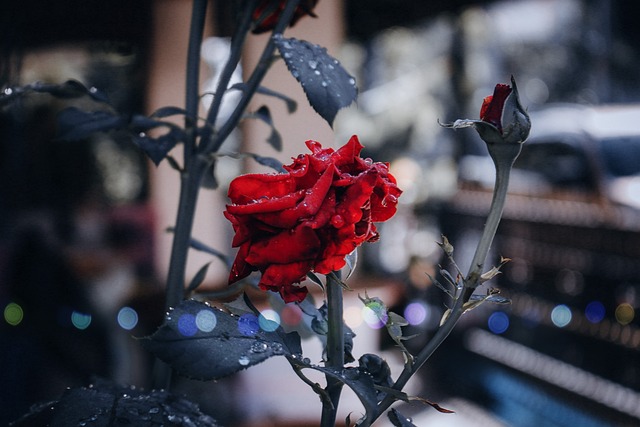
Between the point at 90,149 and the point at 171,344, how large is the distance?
2.24 meters

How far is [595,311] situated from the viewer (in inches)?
105

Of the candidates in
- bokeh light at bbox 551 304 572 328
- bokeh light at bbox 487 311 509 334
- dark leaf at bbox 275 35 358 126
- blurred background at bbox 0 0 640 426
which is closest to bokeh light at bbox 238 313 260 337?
dark leaf at bbox 275 35 358 126

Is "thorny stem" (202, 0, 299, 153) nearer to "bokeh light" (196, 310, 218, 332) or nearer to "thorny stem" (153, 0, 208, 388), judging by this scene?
"thorny stem" (153, 0, 208, 388)

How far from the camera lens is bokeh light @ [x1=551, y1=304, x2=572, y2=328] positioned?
2.84m

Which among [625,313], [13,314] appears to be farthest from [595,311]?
[13,314]

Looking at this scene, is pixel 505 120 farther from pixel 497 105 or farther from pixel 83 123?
pixel 83 123

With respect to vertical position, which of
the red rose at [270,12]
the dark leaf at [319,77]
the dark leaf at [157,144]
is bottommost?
the dark leaf at [157,144]

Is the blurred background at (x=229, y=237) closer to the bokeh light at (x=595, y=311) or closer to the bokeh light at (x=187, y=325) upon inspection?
the bokeh light at (x=595, y=311)

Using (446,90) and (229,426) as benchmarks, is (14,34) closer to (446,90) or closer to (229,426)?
(229,426)

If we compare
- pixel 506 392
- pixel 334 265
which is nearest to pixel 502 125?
pixel 334 265

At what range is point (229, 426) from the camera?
2219 millimetres

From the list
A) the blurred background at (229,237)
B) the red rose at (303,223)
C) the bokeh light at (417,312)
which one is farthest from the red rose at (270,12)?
the bokeh light at (417,312)

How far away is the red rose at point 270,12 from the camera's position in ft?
1.79

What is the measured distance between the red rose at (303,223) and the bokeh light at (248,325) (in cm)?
3
